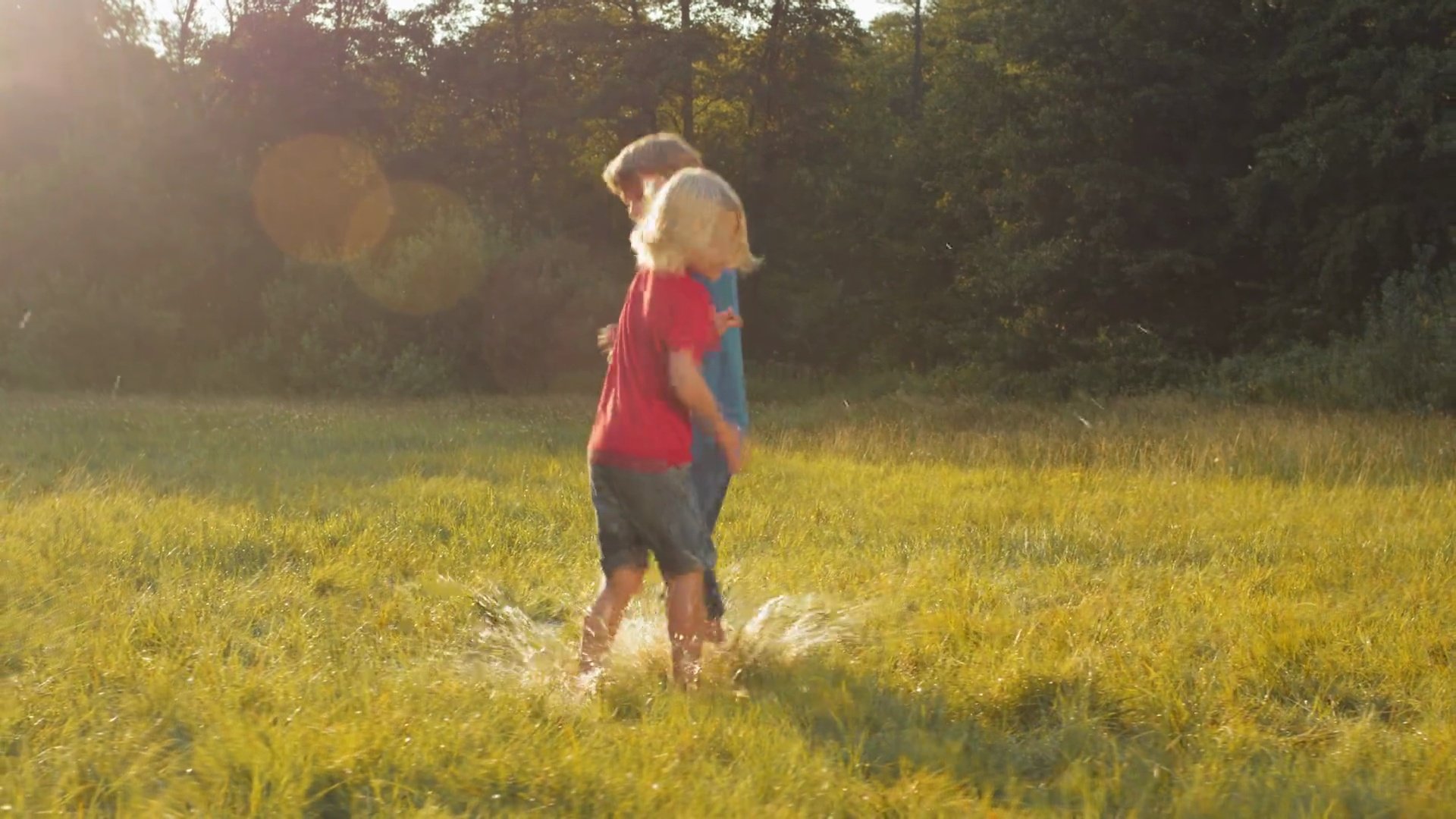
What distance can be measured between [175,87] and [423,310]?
31.4 feet

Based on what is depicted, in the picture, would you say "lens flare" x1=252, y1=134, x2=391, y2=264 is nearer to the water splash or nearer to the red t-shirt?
the water splash

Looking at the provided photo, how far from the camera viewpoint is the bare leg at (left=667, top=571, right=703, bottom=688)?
4.68m

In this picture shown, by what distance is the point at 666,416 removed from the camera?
453 centimetres

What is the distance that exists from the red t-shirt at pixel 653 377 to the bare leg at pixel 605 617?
494 mm

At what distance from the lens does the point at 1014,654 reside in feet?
16.8

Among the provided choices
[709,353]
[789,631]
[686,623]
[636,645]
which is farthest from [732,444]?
[789,631]

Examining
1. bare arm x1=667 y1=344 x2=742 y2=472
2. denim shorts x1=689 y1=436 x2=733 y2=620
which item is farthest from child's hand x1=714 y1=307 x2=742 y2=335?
denim shorts x1=689 y1=436 x2=733 y2=620

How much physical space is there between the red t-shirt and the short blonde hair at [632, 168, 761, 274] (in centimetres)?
7

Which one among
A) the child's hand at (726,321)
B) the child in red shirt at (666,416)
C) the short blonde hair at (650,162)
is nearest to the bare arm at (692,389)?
the child in red shirt at (666,416)

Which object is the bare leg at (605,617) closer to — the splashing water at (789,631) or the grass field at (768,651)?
the grass field at (768,651)

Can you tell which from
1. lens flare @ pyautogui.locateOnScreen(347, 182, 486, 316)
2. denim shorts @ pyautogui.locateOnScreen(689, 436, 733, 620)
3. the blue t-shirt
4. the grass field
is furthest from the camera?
lens flare @ pyautogui.locateOnScreen(347, 182, 486, 316)

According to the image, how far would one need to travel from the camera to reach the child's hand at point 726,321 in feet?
14.9

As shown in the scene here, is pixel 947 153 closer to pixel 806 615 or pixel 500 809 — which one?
pixel 806 615

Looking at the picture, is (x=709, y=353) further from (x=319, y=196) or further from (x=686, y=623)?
(x=319, y=196)
